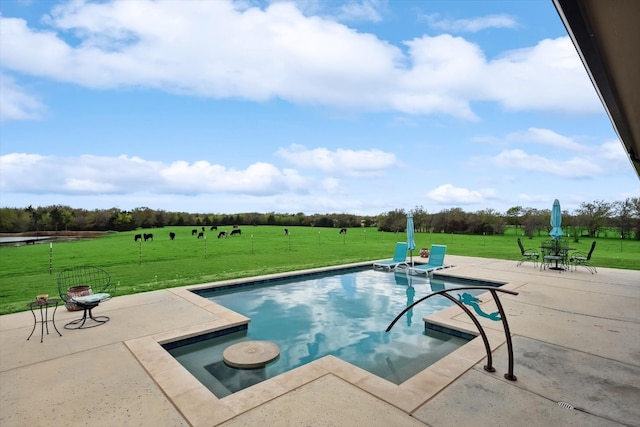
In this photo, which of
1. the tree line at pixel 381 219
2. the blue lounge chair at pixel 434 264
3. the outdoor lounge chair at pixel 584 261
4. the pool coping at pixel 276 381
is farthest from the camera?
the tree line at pixel 381 219

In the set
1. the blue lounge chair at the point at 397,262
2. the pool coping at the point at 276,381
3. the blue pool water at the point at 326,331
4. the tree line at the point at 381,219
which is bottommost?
the blue pool water at the point at 326,331

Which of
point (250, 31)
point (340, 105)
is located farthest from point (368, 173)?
point (250, 31)

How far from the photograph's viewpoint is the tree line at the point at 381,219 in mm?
25344

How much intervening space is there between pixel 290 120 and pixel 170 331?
15.7 m

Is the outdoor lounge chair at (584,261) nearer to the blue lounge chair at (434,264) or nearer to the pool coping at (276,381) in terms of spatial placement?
the blue lounge chair at (434,264)

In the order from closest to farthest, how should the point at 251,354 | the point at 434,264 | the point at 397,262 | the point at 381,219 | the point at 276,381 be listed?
the point at 276,381, the point at 251,354, the point at 434,264, the point at 397,262, the point at 381,219

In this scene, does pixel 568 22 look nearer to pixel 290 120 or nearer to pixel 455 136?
pixel 455 136

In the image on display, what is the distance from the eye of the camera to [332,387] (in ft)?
12.0

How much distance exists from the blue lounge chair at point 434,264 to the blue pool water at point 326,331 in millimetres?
800

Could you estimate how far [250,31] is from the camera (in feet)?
27.2

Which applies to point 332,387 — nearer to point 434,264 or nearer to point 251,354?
point 251,354

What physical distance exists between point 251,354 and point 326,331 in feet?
5.94

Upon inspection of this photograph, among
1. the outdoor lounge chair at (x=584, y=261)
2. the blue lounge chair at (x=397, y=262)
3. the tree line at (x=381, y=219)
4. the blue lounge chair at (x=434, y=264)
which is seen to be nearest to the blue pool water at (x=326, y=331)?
the blue lounge chair at (x=434, y=264)

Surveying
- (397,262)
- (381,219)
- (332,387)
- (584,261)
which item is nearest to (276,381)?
(332,387)
